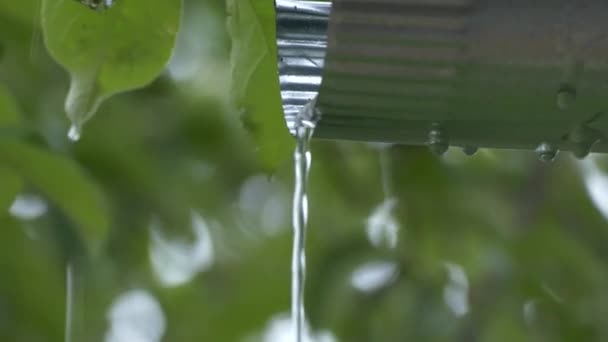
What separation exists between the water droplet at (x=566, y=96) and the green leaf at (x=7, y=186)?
48 centimetres

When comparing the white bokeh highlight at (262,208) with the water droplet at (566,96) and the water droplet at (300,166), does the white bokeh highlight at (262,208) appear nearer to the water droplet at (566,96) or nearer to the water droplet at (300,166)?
the water droplet at (300,166)

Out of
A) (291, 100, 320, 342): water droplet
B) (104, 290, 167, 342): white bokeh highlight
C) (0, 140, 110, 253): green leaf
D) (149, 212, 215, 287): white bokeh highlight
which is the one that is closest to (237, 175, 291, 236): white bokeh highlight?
(149, 212, 215, 287): white bokeh highlight

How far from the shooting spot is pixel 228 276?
182 centimetres

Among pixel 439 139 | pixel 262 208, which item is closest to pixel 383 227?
pixel 262 208

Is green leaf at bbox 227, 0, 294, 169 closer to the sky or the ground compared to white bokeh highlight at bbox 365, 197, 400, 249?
closer to the sky

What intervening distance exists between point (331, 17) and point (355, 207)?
1162 millimetres

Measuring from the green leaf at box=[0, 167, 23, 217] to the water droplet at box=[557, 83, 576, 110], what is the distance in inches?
19.1

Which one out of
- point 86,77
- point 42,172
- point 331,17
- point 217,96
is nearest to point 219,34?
point 217,96

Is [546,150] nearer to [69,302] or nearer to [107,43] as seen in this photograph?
[107,43]

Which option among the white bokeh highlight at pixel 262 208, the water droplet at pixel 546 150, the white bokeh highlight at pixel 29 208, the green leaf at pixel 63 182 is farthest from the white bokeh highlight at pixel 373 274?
the water droplet at pixel 546 150

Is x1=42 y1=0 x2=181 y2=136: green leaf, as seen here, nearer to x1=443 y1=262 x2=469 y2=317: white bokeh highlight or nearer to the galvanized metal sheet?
the galvanized metal sheet

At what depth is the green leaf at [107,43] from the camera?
0.58 m

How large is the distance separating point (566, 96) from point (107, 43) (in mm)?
235

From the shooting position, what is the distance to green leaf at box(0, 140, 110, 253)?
969 mm
